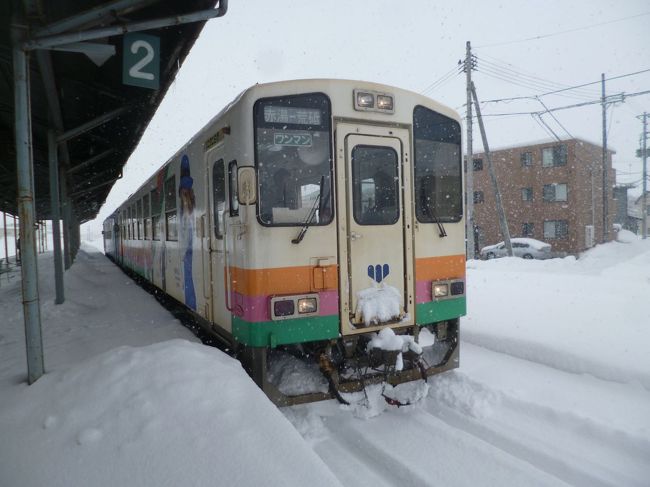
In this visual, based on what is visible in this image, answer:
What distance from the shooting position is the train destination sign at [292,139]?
3.59m

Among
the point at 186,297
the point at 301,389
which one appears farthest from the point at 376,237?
the point at 186,297

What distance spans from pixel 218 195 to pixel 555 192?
30.5m

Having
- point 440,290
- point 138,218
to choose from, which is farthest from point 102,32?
point 138,218

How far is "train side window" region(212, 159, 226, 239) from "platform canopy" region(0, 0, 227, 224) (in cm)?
132

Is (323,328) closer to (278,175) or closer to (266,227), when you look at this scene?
(266,227)

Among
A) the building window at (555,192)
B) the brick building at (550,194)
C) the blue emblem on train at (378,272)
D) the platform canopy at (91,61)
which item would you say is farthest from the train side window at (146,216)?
the building window at (555,192)

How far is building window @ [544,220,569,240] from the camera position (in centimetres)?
2911

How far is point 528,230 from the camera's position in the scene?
3080 cm

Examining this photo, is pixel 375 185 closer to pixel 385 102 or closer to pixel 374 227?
pixel 374 227

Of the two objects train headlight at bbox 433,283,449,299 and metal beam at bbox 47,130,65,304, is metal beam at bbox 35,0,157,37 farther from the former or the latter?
metal beam at bbox 47,130,65,304

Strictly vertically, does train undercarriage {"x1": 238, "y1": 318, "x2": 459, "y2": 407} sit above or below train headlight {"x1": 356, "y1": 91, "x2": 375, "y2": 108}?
below

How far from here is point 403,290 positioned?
159 inches

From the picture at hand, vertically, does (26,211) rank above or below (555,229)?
above

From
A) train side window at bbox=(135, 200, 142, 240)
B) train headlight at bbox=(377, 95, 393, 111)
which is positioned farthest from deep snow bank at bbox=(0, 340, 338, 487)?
train side window at bbox=(135, 200, 142, 240)
